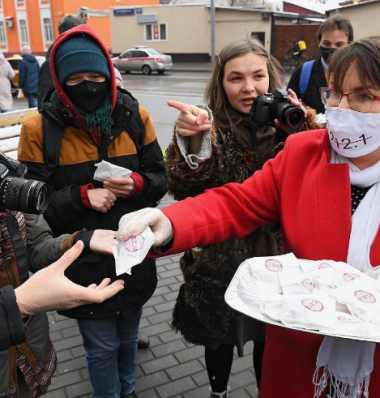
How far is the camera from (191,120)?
196 centimetres

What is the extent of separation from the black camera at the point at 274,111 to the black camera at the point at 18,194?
106 cm

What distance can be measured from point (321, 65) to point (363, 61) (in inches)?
101

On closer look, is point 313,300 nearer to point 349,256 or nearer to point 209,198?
point 349,256

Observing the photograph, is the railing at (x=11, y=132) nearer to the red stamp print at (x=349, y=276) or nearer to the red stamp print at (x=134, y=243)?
the red stamp print at (x=134, y=243)

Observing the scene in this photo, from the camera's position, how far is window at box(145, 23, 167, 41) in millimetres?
34625

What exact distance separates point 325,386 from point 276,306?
1.53 ft

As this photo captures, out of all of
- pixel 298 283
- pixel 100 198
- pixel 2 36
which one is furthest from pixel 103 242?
pixel 2 36

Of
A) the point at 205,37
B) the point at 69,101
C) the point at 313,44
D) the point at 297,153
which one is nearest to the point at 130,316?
the point at 69,101

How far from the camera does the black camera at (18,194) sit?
5.22 feet

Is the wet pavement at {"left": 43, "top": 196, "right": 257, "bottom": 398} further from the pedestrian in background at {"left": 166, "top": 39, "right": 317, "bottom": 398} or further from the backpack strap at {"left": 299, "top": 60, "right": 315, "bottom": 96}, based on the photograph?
the backpack strap at {"left": 299, "top": 60, "right": 315, "bottom": 96}

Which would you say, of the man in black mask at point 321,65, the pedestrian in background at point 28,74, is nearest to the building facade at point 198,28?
the pedestrian in background at point 28,74

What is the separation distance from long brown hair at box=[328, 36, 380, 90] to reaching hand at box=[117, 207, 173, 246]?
0.79 m

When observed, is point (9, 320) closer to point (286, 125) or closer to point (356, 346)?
point (356, 346)

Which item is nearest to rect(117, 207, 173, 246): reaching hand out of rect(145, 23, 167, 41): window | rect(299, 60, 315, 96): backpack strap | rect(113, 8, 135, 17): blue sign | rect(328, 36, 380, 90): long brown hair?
rect(328, 36, 380, 90): long brown hair
